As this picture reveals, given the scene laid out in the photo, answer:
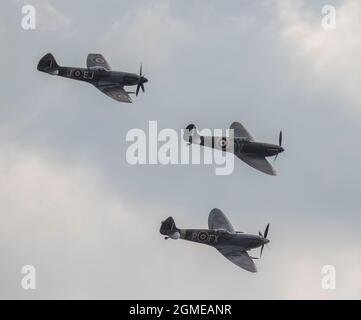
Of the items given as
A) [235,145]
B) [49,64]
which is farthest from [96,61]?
[235,145]

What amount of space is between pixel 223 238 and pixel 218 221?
235 inches

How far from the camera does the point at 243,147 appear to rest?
117 m

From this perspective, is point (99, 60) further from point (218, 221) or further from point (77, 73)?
point (218, 221)

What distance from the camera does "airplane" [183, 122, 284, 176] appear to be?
115875 millimetres

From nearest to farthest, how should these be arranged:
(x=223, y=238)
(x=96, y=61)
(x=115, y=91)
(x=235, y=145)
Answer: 1. (x=223, y=238)
2. (x=235, y=145)
3. (x=115, y=91)
4. (x=96, y=61)

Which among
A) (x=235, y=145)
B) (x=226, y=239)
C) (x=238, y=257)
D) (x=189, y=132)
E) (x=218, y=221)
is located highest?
(x=189, y=132)

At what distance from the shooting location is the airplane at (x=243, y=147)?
380ft

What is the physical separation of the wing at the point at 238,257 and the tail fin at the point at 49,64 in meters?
26.3

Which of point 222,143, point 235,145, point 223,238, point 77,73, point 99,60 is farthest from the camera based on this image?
point 99,60

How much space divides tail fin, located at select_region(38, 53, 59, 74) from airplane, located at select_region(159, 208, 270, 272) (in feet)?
72.4

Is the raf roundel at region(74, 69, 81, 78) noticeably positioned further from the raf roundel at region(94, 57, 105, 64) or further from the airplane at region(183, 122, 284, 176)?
the airplane at region(183, 122, 284, 176)
